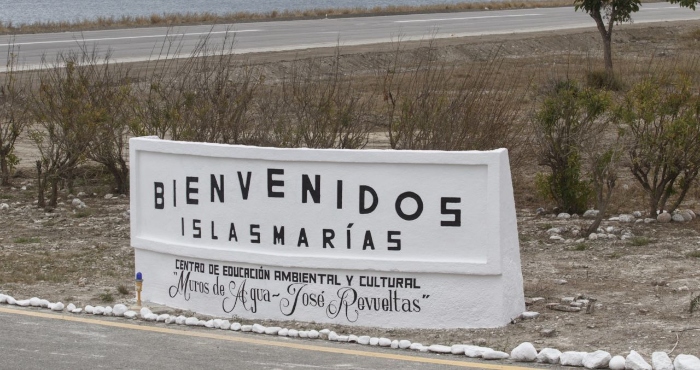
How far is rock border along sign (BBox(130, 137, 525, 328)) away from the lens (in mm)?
8234

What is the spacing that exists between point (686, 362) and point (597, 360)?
542 mm

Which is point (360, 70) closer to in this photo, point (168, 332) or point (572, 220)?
point (572, 220)

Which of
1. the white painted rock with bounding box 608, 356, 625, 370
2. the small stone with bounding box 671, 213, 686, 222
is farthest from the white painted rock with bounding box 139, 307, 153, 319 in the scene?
the small stone with bounding box 671, 213, 686, 222

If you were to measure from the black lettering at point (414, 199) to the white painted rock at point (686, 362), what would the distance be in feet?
7.34

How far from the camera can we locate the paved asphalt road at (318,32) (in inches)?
1347

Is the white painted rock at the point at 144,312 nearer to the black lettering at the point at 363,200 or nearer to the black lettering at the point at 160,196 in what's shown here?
the black lettering at the point at 160,196

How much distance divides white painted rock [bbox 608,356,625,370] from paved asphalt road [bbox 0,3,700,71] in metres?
23.0

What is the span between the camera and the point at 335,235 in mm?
8555

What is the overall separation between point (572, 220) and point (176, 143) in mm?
5639

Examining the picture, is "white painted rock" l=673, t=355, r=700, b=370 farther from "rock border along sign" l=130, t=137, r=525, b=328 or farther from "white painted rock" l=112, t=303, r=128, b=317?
"white painted rock" l=112, t=303, r=128, b=317

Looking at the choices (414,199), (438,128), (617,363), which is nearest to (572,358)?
(617,363)

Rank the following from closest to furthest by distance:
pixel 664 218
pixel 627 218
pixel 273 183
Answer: pixel 273 183, pixel 664 218, pixel 627 218

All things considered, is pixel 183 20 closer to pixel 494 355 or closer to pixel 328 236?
pixel 328 236

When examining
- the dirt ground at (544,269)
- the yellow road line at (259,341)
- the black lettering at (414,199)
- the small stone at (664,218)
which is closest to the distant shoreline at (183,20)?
the dirt ground at (544,269)
